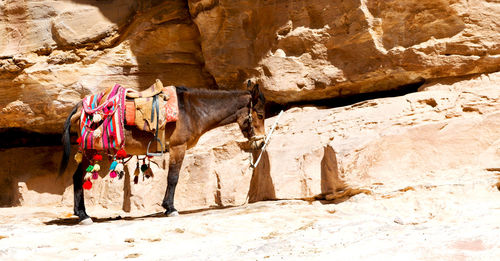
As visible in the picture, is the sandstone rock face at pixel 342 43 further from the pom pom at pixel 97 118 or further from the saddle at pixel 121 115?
the pom pom at pixel 97 118

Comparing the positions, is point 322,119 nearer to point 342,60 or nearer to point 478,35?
point 342,60

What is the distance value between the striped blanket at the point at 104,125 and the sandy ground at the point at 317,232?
3.51ft

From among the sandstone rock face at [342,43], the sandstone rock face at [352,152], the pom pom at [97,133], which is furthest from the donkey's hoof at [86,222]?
the sandstone rock face at [342,43]

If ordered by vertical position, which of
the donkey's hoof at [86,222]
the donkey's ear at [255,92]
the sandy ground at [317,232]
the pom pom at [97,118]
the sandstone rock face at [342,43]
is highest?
the sandstone rock face at [342,43]

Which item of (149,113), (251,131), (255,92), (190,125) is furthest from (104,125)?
(255,92)

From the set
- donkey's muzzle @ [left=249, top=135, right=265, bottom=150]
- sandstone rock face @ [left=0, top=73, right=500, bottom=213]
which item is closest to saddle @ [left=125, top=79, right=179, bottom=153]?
donkey's muzzle @ [left=249, top=135, right=265, bottom=150]

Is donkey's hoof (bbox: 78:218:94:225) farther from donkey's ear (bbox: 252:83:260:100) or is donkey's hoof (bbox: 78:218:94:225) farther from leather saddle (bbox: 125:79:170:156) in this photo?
donkey's ear (bbox: 252:83:260:100)

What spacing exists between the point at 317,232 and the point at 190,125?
117 inches

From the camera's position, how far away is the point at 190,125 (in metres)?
7.68

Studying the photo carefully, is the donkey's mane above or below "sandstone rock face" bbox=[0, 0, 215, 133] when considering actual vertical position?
below

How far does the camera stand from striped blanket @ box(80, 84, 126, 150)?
7.12 metres

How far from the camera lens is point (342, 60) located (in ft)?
27.9

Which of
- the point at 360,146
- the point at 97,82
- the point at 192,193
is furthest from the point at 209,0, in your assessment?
the point at 360,146

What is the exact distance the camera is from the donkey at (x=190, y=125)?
24.2 feet
